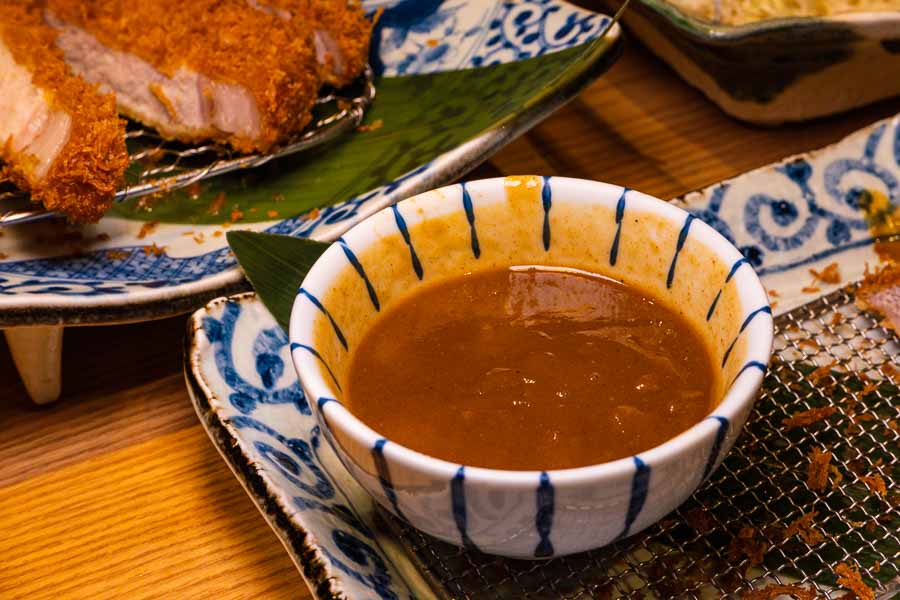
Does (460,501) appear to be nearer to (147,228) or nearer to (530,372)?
(530,372)

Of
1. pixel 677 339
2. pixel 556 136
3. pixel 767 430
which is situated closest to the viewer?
pixel 677 339

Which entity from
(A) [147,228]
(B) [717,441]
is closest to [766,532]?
(B) [717,441]

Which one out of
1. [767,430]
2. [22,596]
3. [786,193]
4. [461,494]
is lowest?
[22,596]

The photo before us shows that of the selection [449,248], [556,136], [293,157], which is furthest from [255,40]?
[449,248]

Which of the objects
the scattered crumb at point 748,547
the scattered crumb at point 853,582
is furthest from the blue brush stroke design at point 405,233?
the scattered crumb at point 853,582

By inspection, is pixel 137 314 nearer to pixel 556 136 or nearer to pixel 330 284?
pixel 330 284

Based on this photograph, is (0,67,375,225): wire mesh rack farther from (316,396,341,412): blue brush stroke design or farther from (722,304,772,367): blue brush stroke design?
(722,304,772,367): blue brush stroke design

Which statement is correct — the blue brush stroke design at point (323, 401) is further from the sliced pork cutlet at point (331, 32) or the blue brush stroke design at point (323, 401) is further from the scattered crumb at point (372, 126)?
the sliced pork cutlet at point (331, 32)
